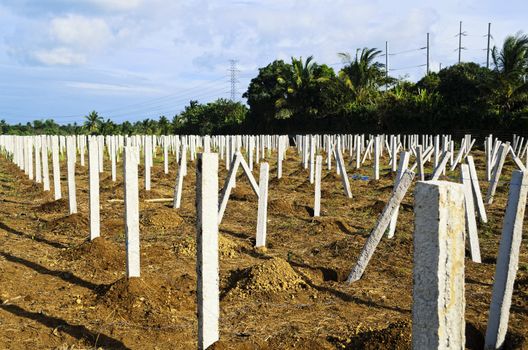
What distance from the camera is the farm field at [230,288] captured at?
419 cm

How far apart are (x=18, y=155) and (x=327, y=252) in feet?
63.7

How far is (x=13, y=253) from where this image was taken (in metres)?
6.87

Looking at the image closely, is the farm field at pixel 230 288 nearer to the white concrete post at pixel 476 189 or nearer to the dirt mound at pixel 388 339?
the dirt mound at pixel 388 339

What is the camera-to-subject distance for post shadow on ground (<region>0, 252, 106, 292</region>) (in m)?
5.60

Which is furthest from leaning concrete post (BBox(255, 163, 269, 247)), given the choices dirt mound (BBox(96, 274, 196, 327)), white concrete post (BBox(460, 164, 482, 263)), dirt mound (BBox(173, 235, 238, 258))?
white concrete post (BBox(460, 164, 482, 263))

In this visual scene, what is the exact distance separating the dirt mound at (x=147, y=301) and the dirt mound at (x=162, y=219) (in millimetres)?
3517

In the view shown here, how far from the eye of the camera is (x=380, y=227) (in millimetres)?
5508

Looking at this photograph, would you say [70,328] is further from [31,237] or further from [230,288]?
[31,237]

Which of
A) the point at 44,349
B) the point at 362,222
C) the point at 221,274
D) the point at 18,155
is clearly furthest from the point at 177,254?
the point at 18,155

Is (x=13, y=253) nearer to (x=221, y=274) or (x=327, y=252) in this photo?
(x=221, y=274)

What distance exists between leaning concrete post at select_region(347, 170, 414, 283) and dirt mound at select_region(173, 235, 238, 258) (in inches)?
74.5

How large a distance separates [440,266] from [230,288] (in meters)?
3.40

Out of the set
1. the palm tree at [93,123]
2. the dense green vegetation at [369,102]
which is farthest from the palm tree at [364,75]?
the palm tree at [93,123]

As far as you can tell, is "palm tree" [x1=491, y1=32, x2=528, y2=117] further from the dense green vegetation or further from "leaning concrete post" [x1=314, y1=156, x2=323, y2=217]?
"leaning concrete post" [x1=314, y1=156, x2=323, y2=217]
